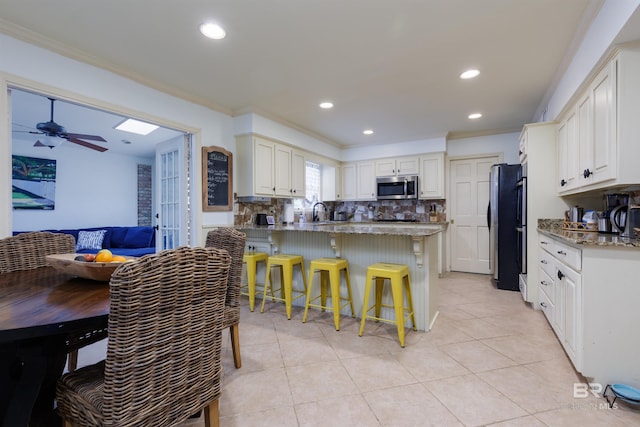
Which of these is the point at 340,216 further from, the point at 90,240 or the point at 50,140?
the point at 50,140

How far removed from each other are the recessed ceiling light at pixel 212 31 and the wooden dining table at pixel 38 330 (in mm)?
1829

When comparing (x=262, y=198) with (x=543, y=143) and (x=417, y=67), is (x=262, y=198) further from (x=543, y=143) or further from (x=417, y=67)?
(x=543, y=143)

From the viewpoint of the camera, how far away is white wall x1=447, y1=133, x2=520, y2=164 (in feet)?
15.1

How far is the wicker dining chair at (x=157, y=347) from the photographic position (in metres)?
0.87

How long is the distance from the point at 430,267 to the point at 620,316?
1237mm

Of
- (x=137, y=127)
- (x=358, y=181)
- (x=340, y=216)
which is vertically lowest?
(x=340, y=216)

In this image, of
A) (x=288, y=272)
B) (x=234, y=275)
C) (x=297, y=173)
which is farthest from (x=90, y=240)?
(x=234, y=275)

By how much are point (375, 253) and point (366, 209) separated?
3.18 m

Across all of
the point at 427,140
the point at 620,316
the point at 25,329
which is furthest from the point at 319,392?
the point at 427,140

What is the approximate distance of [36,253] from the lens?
5.89 ft

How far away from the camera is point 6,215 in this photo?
6.81 ft

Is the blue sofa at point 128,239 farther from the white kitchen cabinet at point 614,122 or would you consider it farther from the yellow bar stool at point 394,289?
the white kitchen cabinet at point 614,122

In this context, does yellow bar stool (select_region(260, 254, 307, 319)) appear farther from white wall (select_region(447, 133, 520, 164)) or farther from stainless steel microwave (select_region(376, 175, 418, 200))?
white wall (select_region(447, 133, 520, 164))

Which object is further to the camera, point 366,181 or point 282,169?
point 366,181
